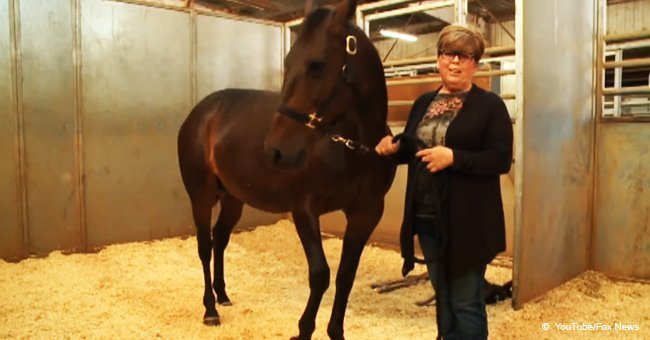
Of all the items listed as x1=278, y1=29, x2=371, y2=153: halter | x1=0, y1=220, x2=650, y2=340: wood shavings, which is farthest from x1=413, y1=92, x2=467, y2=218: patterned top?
x1=0, y1=220, x2=650, y2=340: wood shavings

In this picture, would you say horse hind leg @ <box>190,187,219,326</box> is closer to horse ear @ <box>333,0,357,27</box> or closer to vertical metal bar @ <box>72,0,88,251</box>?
horse ear @ <box>333,0,357,27</box>

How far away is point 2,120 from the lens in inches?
138

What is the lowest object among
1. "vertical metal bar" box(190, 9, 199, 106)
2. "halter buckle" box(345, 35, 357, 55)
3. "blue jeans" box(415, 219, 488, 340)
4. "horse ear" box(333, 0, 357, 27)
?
"blue jeans" box(415, 219, 488, 340)

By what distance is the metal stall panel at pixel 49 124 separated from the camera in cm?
362

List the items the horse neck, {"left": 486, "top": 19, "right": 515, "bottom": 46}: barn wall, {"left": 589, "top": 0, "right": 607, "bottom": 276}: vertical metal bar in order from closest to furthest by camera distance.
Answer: the horse neck, {"left": 589, "top": 0, "right": 607, "bottom": 276}: vertical metal bar, {"left": 486, "top": 19, "right": 515, "bottom": 46}: barn wall

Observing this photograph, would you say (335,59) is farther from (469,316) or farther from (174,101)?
(174,101)

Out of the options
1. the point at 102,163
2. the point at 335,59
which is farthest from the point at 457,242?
the point at 102,163

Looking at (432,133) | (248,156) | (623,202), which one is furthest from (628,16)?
(432,133)

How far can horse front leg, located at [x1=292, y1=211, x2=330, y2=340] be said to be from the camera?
75.5 inches

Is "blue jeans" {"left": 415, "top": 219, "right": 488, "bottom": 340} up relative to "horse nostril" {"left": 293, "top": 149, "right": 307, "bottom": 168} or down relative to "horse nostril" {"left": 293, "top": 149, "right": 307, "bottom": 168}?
down

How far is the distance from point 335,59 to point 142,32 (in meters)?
2.97

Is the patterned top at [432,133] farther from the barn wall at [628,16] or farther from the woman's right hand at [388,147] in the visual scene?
the barn wall at [628,16]

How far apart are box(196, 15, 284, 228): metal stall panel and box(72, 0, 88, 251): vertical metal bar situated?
0.98 m

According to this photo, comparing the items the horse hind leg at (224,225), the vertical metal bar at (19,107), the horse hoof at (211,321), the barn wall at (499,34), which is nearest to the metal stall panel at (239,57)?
the vertical metal bar at (19,107)
